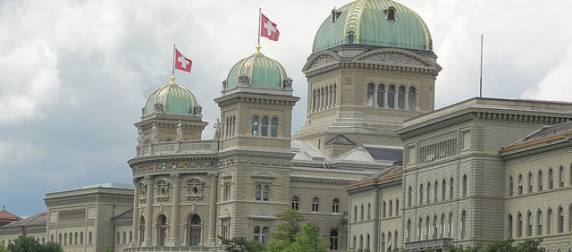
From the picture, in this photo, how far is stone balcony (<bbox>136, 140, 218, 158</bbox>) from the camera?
7057 inches

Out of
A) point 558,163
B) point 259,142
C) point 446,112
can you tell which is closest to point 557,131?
point 558,163

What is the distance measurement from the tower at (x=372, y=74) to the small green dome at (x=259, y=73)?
13979 millimetres

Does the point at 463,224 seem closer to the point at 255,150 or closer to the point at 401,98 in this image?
the point at 255,150

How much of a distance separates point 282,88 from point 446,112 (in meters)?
43.0

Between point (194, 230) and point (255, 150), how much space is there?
15076 mm

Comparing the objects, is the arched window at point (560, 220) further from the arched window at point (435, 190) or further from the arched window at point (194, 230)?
the arched window at point (194, 230)

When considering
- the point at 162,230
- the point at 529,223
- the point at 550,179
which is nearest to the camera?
the point at 550,179

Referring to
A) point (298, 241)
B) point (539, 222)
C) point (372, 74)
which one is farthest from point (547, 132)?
point (372, 74)

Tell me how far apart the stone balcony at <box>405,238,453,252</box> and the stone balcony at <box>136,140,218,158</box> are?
149ft

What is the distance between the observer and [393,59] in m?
189

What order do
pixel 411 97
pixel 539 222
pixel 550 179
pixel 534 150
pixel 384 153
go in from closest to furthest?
pixel 550 179 → pixel 539 222 → pixel 534 150 → pixel 384 153 → pixel 411 97

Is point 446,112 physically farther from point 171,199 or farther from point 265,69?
point 171,199

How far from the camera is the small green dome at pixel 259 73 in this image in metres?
174

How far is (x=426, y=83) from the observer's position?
626 feet
